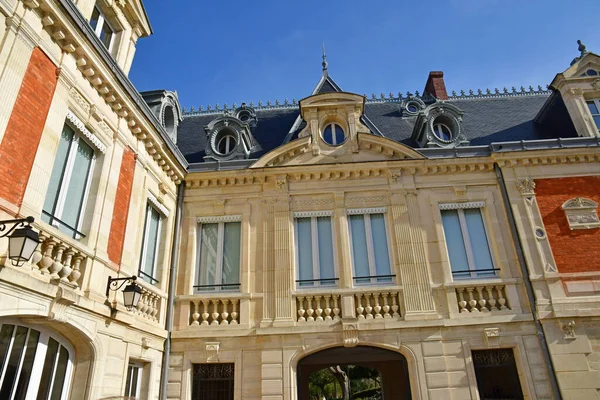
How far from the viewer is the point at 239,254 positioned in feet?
29.7

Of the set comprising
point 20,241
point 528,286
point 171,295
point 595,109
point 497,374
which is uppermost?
point 595,109

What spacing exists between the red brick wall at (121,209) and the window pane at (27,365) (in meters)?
1.58

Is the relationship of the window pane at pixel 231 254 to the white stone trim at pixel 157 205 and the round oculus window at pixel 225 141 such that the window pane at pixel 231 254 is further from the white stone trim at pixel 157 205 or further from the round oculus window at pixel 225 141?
the round oculus window at pixel 225 141

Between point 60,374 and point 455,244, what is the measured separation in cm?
756

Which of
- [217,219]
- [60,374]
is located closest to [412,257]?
[217,219]

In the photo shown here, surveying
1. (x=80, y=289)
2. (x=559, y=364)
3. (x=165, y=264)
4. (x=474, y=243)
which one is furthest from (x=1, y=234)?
(x=559, y=364)

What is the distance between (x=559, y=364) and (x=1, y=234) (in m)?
8.95

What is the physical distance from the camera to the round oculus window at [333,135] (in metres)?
10.1

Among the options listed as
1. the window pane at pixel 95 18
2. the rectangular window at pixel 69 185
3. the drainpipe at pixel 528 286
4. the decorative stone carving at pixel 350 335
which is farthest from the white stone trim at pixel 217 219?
the drainpipe at pixel 528 286

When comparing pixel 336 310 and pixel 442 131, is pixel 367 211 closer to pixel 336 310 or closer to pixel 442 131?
pixel 336 310

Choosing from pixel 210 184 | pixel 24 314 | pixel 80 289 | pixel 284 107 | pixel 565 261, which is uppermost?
pixel 284 107

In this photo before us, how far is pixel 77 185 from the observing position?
6.27 m

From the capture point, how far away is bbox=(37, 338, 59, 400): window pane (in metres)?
5.30

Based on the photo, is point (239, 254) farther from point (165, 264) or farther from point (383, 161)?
point (383, 161)
